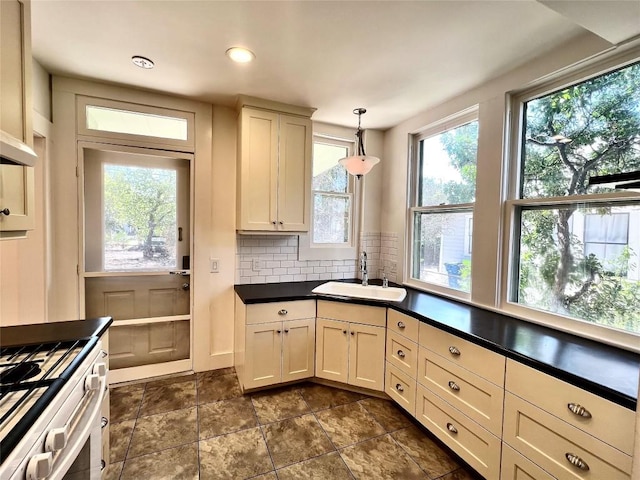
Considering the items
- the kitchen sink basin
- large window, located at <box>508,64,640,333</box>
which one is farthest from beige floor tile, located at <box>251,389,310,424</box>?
large window, located at <box>508,64,640,333</box>

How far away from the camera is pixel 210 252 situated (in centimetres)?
278

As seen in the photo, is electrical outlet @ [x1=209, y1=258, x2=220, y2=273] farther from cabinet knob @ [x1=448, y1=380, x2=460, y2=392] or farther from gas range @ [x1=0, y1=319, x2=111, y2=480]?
cabinet knob @ [x1=448, y1=380, x2=460, y2=392]

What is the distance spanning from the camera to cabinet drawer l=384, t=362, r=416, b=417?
2.11m

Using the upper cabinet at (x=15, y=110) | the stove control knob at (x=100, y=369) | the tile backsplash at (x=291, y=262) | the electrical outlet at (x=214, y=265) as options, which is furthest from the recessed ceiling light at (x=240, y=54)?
the stove control knob at (x=100, y=369)

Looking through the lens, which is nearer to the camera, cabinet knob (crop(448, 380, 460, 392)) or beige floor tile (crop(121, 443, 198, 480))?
beige floor tile (crop(121, 443, 198, 480))

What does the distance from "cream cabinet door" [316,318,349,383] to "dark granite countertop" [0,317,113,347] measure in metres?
1.56

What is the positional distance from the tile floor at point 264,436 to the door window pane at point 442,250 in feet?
3.89

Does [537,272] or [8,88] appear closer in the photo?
[8,88]

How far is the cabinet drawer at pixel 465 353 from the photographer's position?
60.6 inches

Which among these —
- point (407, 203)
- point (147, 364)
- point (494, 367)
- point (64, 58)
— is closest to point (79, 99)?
point (64, 58)

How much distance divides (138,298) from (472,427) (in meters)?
2.74

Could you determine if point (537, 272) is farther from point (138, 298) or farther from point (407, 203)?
point (138, 298)

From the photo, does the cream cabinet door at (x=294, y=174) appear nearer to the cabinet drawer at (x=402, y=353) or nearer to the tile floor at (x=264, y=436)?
the cabinet drawer at (x=402, y=353)

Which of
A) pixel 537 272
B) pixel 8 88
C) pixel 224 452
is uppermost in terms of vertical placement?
pixel 8 88
